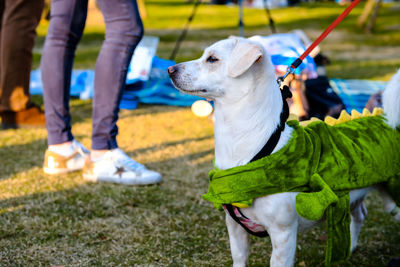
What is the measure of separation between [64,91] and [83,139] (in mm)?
1025

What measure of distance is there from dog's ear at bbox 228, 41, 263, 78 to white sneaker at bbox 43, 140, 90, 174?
5.57 ft

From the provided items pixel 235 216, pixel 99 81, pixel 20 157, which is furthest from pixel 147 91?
pixel 235 216

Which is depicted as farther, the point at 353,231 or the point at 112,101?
the point at 112,101

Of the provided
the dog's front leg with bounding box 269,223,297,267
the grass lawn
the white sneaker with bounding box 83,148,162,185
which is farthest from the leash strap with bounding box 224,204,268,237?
the white sneaker with bounding box 83,148,162,185

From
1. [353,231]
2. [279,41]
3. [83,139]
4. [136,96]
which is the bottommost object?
[136,96]

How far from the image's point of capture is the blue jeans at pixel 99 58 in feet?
9.37

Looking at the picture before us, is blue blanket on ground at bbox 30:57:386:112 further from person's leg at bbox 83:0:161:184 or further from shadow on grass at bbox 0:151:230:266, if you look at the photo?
shadow on grass at bbox 0:151:230:266

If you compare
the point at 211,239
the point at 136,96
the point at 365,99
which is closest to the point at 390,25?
the point at 365,99

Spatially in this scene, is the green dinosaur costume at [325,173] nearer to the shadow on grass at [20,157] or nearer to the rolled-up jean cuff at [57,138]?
the rolled-up jean cuff at [57,138]

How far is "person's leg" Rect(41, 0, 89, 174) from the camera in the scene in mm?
2887

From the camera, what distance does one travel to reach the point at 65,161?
10.1ft

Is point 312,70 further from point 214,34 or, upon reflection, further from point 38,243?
point 214,34

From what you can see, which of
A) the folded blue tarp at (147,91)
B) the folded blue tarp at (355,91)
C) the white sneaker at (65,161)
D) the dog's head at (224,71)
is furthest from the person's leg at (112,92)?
the folded blue tarp at (355,91)

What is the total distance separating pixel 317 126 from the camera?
1.94 meters
